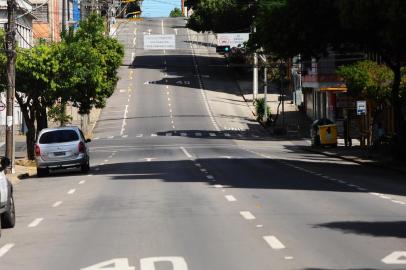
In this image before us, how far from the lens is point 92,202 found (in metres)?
20.8

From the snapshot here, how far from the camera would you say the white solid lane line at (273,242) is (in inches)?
501

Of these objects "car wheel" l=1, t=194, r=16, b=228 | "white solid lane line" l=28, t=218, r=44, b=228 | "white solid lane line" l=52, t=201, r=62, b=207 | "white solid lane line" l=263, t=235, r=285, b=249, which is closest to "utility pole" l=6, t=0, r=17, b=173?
"white solid lane line" l=52, t=201, r=62, b=207

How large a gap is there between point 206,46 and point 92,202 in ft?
396

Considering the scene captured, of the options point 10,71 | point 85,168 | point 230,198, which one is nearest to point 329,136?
point 85,168

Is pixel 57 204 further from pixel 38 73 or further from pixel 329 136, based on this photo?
pixel 329 136

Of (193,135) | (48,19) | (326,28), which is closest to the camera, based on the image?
(326,28)

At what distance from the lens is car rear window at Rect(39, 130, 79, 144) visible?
3244 cm

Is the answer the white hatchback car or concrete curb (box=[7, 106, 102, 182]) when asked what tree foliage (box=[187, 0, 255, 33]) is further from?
the white hatchback car

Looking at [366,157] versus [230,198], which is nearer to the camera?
[230,198]

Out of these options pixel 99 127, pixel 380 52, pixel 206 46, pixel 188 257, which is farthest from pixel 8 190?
pixel 206 46

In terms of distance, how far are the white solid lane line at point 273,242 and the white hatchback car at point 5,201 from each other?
4.47 metres

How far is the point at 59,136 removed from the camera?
107 ft

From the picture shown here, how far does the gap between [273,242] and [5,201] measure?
4.78 m

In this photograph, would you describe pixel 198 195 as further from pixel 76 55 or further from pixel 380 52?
pixel 76 55
